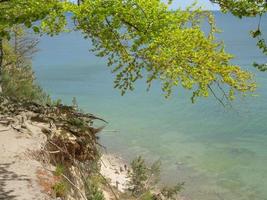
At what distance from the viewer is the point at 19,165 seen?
1239 centimetres

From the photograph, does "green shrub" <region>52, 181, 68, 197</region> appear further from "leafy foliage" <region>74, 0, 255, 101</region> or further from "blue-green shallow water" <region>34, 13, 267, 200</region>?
"blue-green shallow water" <region>34, 13, 267, 200</region>

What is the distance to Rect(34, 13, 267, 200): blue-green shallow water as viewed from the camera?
3136cm

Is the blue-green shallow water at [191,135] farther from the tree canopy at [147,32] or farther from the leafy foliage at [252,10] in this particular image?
the leafy foliage at [252,10]

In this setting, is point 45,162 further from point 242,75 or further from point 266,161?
point 266,161

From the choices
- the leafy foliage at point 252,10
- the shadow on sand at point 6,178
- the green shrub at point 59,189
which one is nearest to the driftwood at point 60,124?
the shadow on sand at point 6,178

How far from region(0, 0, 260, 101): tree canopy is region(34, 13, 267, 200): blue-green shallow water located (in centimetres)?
1655

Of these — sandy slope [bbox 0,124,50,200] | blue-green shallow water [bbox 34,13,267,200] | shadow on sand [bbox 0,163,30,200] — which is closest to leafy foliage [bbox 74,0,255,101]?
sandy slope [bbox 0,124,50,200]

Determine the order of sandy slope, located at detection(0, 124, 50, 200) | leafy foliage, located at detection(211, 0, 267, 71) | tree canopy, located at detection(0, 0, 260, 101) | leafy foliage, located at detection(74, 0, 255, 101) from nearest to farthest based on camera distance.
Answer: leafy foliage, located at detection(211, 0, 267, 71), sandy slope, located at detection(0, 124, 50, 200), tree canopy, located at detection(0, 0, 260, 101), leafy foliage, located at detection(74, 0, 255, 101)

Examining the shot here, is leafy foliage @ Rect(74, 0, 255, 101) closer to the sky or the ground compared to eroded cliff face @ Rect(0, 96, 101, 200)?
closer to the sky

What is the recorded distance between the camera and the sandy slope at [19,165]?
10.8 m

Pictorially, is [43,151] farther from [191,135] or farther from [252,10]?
[191,135]

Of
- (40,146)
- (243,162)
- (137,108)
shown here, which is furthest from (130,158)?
(40,146)

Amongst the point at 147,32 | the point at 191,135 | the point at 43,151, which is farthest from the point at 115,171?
the point at 147,32

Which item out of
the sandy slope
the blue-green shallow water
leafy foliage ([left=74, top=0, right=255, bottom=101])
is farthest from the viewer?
the blue-green shallow water
